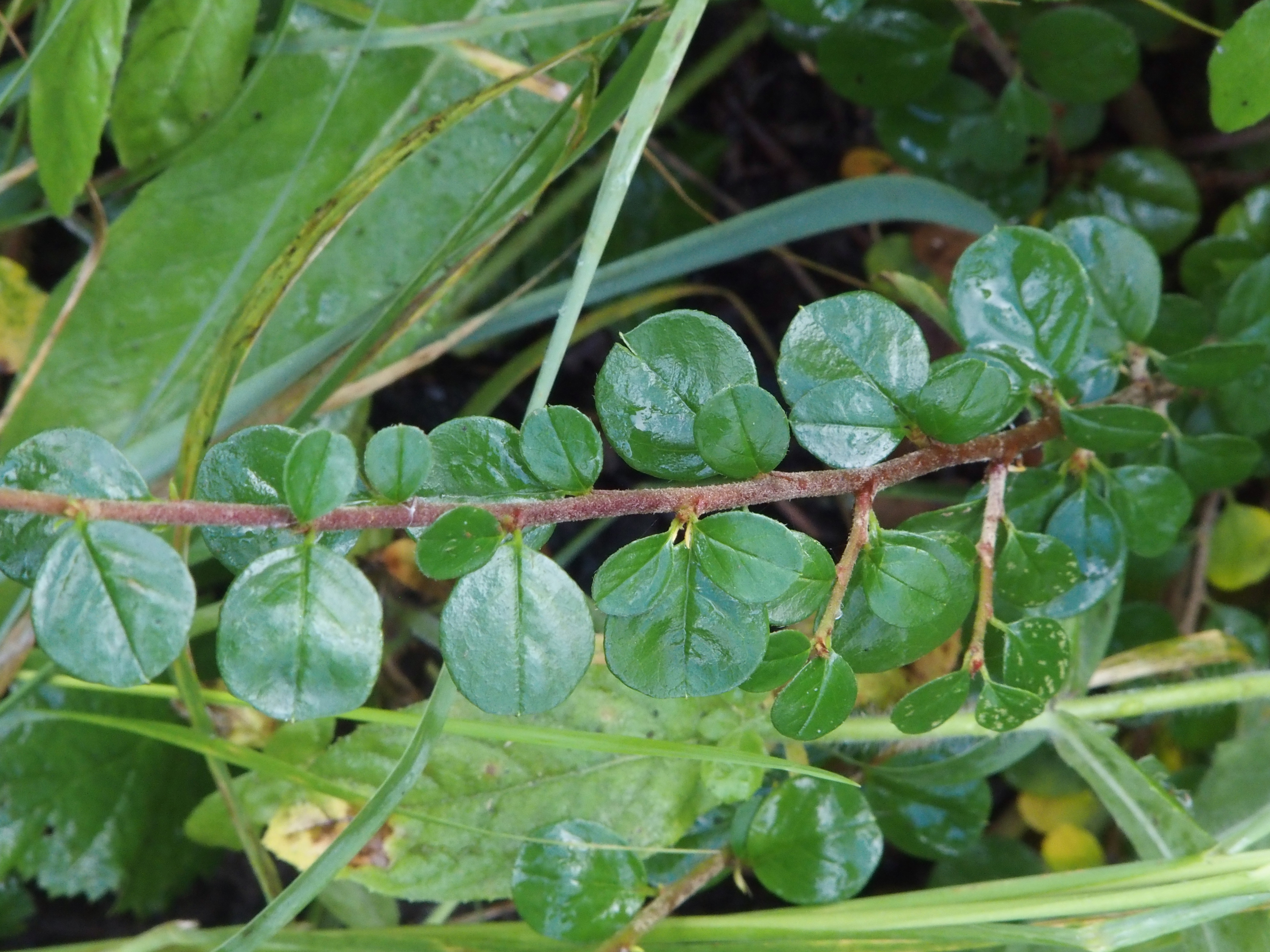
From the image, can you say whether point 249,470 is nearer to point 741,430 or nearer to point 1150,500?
point 741,430

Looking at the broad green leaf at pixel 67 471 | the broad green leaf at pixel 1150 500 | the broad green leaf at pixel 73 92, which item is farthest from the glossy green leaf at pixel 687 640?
the broad green leaf at pixel 73 92

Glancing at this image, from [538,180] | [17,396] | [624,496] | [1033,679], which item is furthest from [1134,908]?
[17,396]

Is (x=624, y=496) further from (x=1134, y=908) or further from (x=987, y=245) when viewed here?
(x=1134, y=908)

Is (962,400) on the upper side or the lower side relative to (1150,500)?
upper

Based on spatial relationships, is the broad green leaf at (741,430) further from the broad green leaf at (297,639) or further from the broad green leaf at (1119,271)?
the broad green leaf at (1119,271)

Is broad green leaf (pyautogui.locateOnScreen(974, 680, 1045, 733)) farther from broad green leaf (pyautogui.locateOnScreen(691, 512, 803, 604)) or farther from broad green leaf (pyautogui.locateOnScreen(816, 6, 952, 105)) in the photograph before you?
broad green leaf (pyautogui.locateOnScreen(816, 6, 952, 105))

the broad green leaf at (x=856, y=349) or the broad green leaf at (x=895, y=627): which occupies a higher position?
the broad green leaf at (x=856, y=349)

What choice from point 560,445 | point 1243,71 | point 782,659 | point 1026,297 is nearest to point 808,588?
point 782,659
